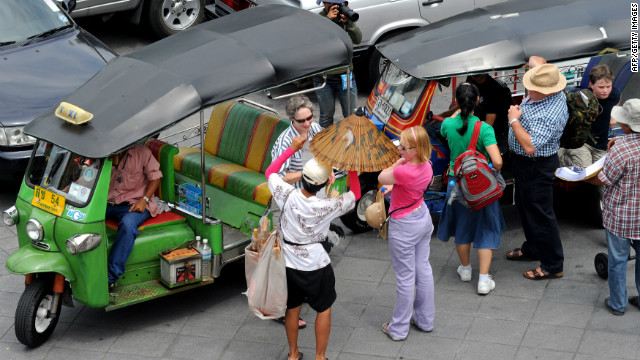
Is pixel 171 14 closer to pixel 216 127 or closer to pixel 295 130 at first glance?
pixel 216 127

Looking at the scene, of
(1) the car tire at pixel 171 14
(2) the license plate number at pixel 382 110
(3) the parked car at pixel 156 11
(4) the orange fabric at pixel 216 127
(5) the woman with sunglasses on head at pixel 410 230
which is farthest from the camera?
(1) the car tire at pixel 171 14

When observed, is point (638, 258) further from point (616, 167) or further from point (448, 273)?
point (448, 273)

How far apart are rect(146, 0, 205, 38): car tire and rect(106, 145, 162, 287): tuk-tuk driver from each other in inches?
236

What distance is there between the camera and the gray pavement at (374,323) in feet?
21.7

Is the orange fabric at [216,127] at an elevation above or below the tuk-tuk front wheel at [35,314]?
above

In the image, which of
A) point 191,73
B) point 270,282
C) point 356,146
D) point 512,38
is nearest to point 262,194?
point 191,73

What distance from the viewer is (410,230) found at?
644 centimetres

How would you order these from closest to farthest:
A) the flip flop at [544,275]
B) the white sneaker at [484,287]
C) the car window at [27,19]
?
the white sneaker at [484,287], the flip flop at [544,275], the car window at [27,19]

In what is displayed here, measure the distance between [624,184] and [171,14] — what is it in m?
8.04

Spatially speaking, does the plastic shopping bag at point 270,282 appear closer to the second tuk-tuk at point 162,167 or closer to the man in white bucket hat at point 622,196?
the second tuk-tuk at point 162,167

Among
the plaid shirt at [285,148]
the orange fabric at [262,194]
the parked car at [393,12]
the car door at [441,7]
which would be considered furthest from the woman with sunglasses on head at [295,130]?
the car door at [441,7]

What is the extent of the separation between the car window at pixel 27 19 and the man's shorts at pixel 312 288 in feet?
17.2

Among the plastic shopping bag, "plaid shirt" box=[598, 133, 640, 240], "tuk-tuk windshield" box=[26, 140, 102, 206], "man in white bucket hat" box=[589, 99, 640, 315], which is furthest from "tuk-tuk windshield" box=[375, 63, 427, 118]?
"tuk-tuk windshield" box=[26, 140, 102, 206]

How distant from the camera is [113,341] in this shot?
272 inches
